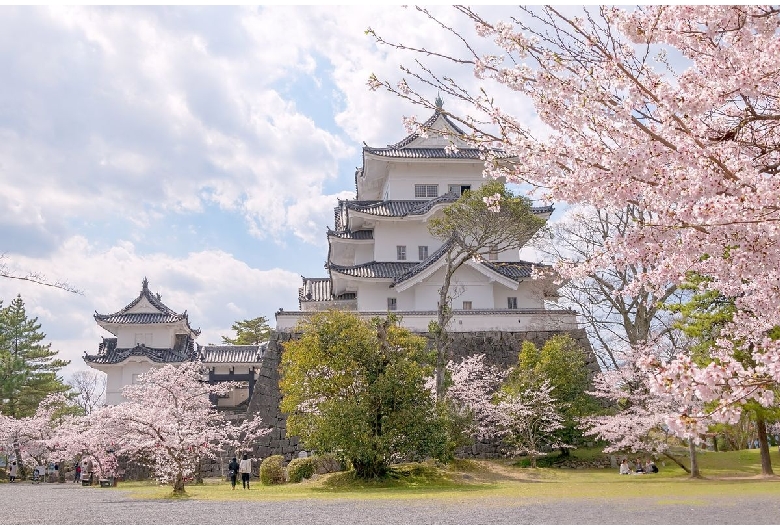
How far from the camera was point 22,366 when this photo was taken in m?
33.9

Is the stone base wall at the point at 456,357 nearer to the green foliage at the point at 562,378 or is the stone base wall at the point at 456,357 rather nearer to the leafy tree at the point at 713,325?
the green foliage at the point at 562,378

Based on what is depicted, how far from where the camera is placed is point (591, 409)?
22656 millimetres

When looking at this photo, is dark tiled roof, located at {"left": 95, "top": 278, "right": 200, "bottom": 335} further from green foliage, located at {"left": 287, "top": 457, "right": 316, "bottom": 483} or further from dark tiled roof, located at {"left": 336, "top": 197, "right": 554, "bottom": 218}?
green foliage, located at {"left": 287, "top": 457, "right": 316, "bottom": 483}

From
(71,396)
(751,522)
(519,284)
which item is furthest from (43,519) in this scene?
(71,396)

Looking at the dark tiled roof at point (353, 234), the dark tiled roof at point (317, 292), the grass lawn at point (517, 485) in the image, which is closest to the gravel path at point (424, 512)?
the grass lawn at point (517, 485)

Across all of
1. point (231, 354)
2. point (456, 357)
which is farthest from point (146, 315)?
point (456, 357)

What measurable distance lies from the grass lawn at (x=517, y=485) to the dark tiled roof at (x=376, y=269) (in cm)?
902

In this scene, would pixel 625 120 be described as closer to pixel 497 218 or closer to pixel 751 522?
pixel 751 522

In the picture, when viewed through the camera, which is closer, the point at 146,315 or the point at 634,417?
the point at 634,417

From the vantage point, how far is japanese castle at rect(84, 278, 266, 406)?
110 feet

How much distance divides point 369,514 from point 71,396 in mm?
31527

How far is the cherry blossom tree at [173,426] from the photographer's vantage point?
15727 mm

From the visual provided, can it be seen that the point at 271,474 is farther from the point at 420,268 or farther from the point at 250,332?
the point at 250,332

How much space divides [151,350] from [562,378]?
2171cm
